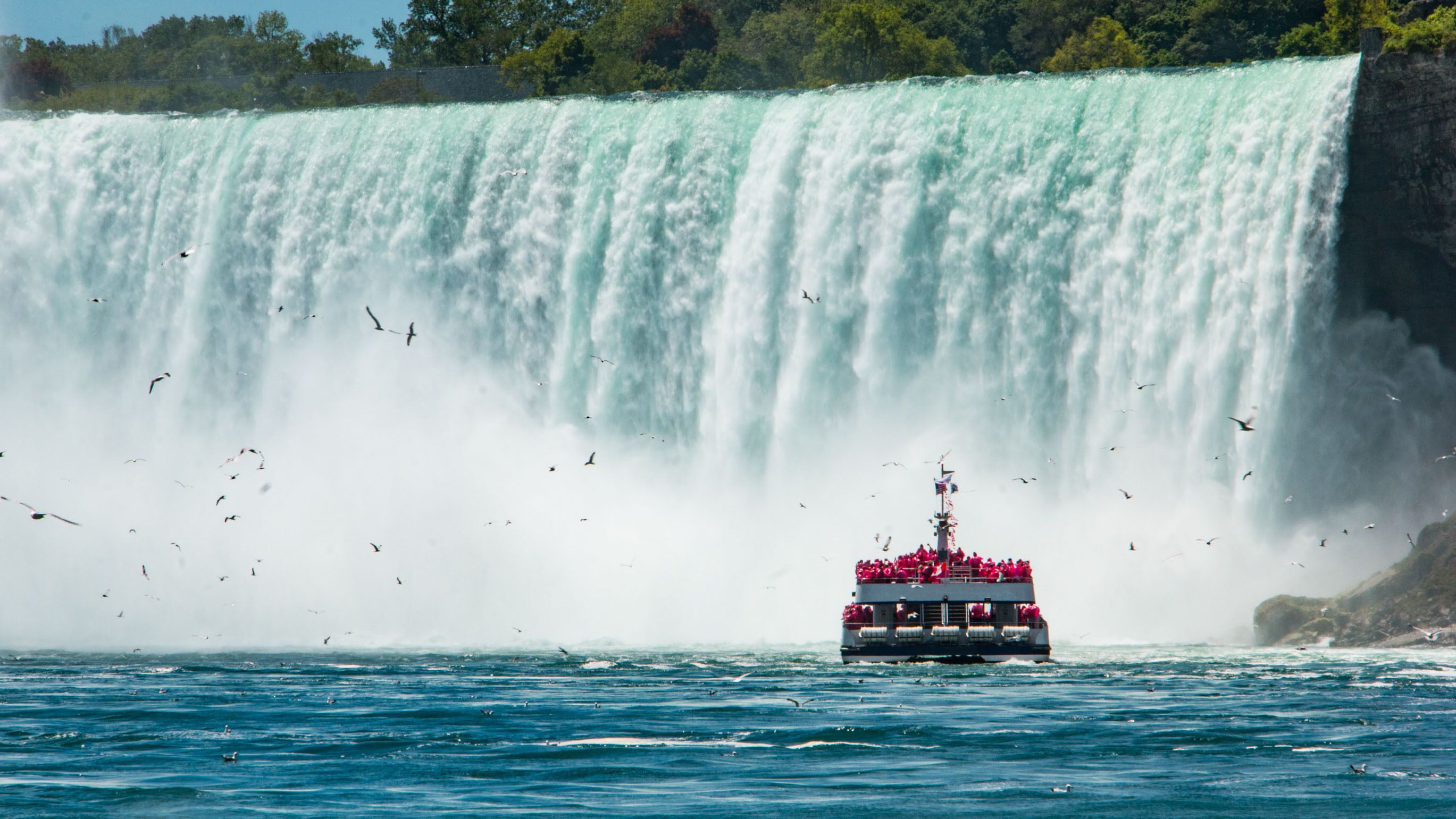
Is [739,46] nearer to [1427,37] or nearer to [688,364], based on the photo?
[688,364]

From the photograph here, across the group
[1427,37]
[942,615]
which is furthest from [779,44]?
[942,615]

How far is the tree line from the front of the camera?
65.9 metres

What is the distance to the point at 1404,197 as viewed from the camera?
3628cm

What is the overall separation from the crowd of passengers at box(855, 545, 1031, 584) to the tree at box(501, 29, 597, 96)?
4680 cm

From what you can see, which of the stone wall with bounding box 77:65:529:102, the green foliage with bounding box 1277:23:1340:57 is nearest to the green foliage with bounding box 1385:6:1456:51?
the green foliage with bounding box 1277:23:1340:57

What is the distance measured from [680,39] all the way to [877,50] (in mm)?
13753

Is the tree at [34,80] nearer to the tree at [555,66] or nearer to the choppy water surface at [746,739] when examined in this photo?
the tree at [555,66]

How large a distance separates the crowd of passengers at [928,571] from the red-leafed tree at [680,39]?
53.0 meters

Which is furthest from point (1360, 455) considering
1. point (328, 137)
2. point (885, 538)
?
point (328, 137)

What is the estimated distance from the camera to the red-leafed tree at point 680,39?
8288 cm

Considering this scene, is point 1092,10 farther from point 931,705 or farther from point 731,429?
point 931,705

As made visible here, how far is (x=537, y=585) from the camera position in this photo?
4034 cm

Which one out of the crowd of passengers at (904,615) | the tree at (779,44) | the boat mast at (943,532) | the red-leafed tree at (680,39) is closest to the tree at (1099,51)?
the tree at (779,44)

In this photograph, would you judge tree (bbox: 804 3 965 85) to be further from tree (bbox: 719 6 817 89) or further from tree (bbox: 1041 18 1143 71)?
tree (bbox: 1041 18 1143 71)
